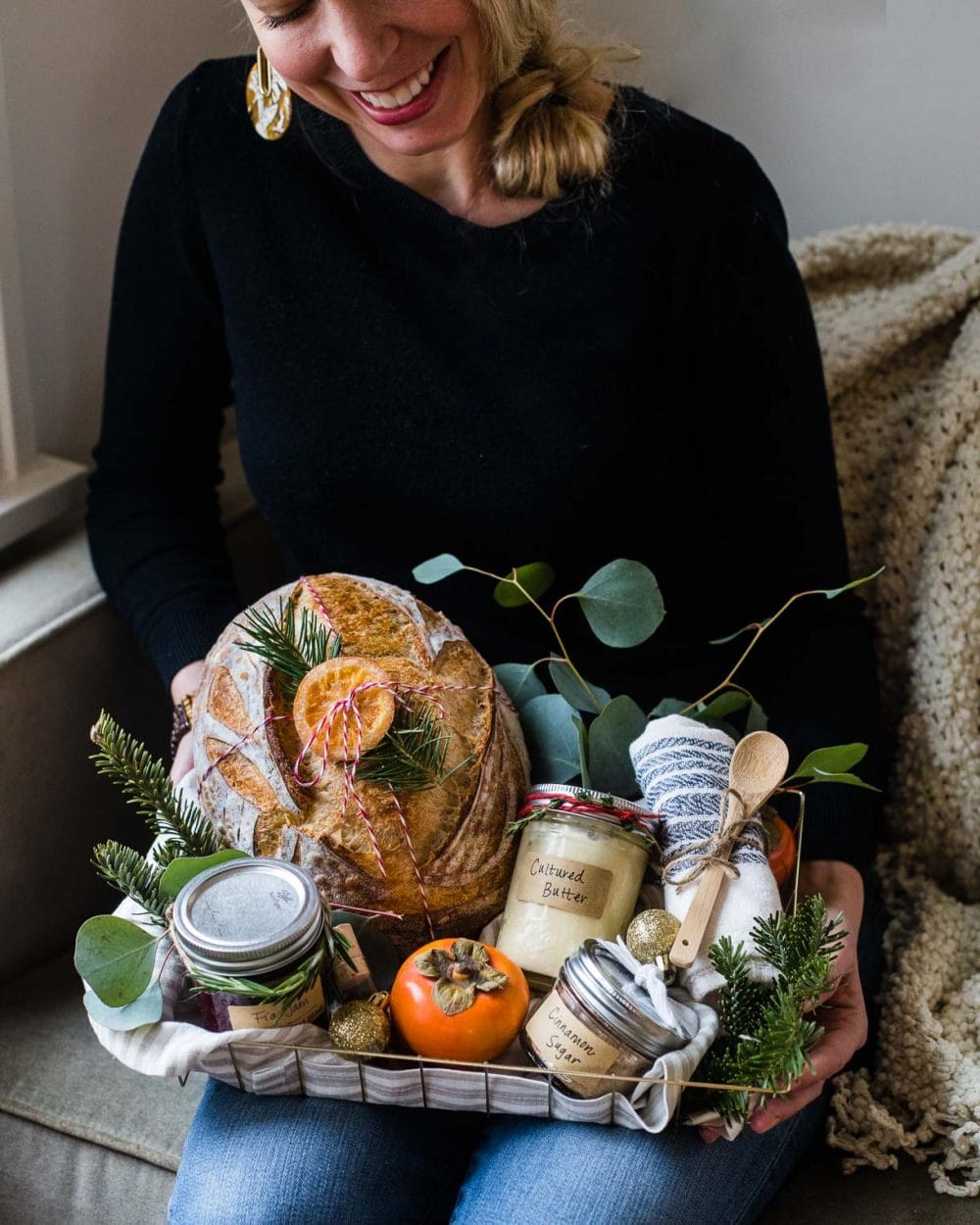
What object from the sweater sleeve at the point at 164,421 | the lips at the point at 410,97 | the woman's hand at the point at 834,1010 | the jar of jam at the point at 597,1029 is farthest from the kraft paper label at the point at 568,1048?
the lips at the point at 410,97

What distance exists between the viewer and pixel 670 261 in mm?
1122

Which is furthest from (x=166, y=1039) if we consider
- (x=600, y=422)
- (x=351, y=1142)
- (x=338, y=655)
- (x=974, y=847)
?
(x=974, y=847)

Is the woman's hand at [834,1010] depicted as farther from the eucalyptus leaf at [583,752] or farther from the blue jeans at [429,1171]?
the eucalyptus leaf at [583,752]

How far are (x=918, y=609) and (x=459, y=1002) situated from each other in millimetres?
643

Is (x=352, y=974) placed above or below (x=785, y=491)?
below

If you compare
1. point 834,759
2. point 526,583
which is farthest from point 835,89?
point 834,759

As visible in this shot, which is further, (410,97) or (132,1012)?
(410,97)

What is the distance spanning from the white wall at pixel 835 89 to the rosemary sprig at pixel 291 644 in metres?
0.82

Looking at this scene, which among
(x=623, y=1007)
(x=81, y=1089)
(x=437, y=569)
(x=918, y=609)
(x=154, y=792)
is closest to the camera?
(x=623, y=1007)

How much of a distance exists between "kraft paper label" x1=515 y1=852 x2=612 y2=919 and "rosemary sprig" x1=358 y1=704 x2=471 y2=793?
0.09m

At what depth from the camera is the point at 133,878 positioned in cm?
85

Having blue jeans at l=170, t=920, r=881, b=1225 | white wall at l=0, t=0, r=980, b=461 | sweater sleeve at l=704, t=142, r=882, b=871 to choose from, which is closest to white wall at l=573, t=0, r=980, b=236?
white wall at l=0, t=0, r=980, b=461

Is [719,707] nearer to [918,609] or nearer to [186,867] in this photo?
[918,609]

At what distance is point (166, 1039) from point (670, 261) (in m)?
0.75
